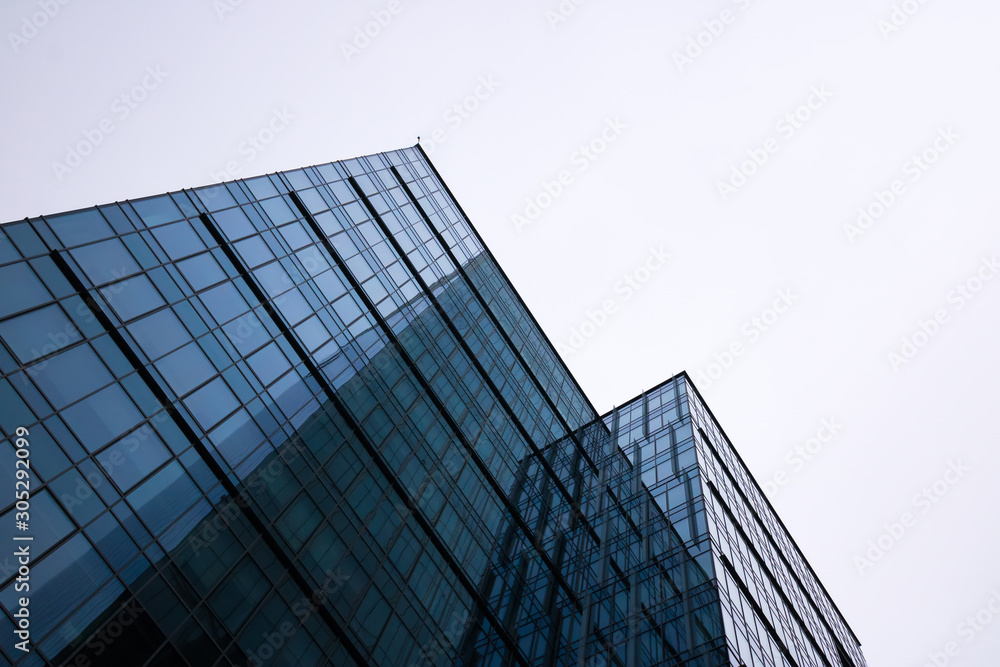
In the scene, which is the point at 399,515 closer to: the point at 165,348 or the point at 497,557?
the point at 497,557

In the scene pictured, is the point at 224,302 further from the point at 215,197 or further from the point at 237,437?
the point at 215,197

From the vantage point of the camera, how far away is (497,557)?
28.0m

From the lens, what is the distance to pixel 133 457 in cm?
1520

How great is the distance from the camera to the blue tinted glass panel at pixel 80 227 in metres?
16.4

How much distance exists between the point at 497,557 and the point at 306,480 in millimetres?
10695

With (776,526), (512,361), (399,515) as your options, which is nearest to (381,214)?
(512,361)

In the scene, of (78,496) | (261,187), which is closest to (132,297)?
(78,496)

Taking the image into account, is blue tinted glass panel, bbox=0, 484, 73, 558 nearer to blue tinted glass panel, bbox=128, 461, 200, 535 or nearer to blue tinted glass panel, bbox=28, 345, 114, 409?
blue tinted glass panel, bbox=128, 461, 200, 535

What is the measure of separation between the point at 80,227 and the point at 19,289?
2989 millimetres

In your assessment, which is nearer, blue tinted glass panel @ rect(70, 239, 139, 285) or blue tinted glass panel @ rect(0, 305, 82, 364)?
blue tinted glass panel @ rect(0, 305, 82, 364)

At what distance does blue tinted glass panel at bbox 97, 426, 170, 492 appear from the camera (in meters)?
14.5

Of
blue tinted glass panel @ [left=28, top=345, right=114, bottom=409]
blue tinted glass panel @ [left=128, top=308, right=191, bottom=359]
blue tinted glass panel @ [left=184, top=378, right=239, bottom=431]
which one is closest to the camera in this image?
blue tinted glass panel @ [left=28, top=345, right=114, bottom=409]

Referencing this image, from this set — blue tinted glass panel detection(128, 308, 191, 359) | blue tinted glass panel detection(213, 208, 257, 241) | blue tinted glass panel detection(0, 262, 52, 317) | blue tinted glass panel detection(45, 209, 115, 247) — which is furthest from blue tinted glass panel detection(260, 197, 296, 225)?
blue tinted glass panel detection(0, 262, 52, 317)

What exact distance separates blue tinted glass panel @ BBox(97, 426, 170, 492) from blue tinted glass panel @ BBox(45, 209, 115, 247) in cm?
479
